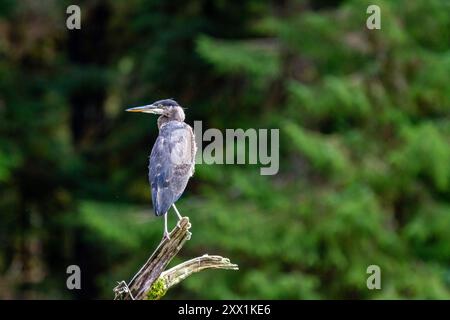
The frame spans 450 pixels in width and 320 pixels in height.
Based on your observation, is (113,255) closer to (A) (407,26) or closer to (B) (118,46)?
(B) (118,46)

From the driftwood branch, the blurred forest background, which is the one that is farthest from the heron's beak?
the blurred forest background

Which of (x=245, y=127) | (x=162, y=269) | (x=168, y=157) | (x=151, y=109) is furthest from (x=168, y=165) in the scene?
(x=245, y=127)

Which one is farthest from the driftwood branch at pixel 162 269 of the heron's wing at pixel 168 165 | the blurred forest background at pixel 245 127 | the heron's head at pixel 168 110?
the blurred forest background at pixel 245 127

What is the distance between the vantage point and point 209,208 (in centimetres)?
1516

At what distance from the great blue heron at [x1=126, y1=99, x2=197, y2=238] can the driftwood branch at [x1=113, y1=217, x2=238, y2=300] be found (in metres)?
0.58

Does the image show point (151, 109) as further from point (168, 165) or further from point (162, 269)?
point (162, 269)

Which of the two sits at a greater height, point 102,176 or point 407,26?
point 407,26

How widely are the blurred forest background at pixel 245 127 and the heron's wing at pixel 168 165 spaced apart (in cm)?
943

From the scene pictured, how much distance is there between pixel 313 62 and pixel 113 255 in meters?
6.08

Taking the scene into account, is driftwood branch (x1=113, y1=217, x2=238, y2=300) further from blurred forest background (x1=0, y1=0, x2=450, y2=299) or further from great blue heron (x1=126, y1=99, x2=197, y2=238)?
blurred forest background (x1=0, y1=0, x2=450, y2=299)

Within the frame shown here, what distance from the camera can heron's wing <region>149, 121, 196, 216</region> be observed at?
4.51m

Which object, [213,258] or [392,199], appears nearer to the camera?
[213,258]
